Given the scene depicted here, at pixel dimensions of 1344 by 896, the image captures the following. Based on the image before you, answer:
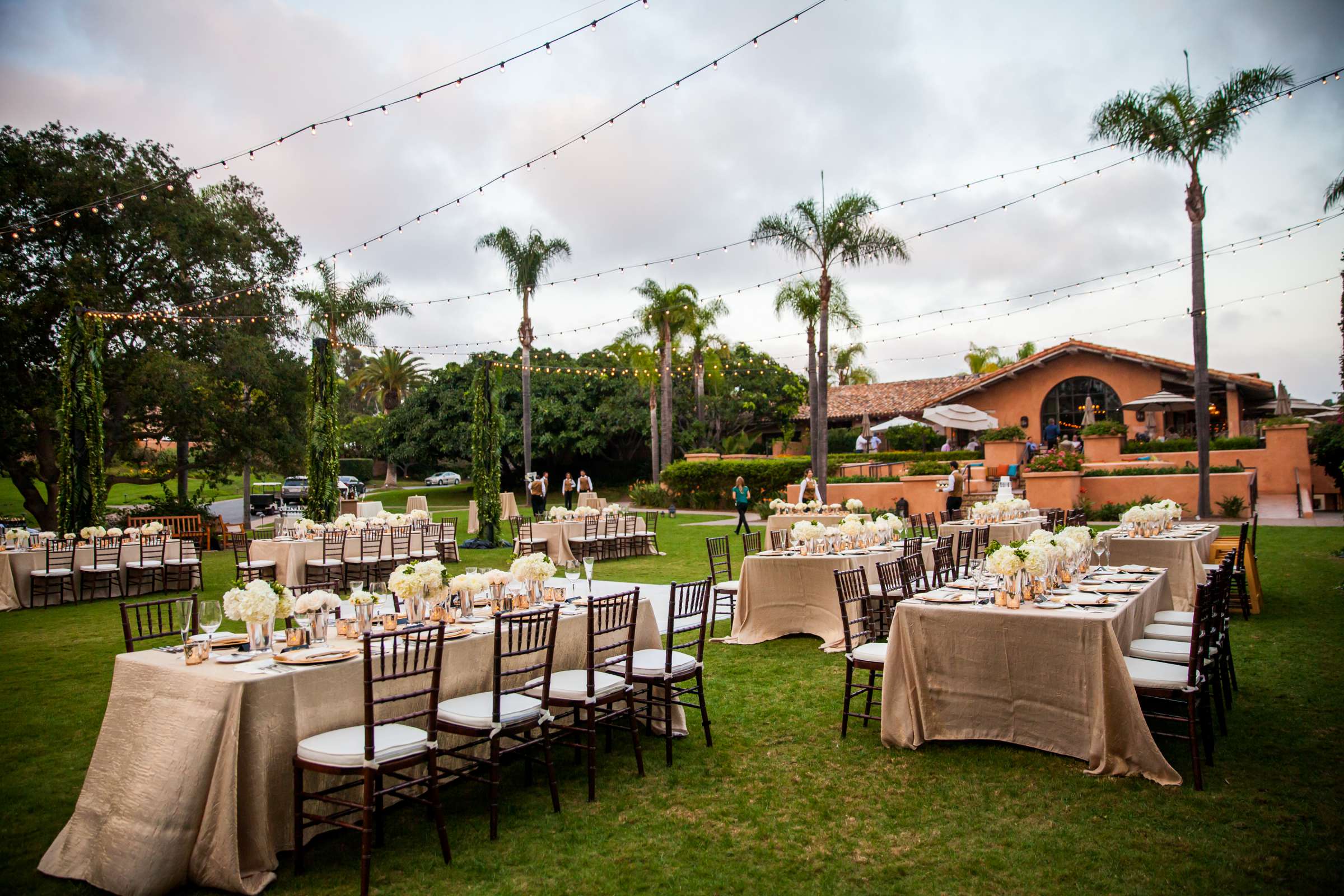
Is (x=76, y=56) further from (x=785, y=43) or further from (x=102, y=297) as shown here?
(x=102, y=297)

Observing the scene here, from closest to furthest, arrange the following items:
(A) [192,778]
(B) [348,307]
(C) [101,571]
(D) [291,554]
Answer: (A) [192,778] → (C) [101,571] → (D) [291,554] → (B) [348,307]

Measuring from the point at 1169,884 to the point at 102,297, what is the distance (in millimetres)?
24332

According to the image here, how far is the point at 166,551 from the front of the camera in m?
13.5

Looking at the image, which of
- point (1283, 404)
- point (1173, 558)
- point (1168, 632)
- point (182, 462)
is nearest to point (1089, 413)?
point (1283, 404)

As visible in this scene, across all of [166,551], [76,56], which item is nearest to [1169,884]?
[76,56]

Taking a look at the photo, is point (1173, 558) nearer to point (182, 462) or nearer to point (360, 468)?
point (182, 462)

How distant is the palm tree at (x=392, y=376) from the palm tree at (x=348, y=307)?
2288cm

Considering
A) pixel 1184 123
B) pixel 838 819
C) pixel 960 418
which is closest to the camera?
pixel 838 819

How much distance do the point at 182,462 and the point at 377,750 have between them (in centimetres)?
2291

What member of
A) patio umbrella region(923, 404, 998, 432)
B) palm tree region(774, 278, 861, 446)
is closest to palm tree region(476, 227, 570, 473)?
palm tree region(774, 278, 861, 446)

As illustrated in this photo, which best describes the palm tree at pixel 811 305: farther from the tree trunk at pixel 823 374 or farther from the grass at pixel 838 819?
the grass at pixel 838 819

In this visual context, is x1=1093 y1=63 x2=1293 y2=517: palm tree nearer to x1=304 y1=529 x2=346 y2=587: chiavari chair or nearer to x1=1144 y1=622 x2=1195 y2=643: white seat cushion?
x1=1144 y1=622 x2=1195 y2=643: white seat cushion

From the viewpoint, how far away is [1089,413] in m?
28.8

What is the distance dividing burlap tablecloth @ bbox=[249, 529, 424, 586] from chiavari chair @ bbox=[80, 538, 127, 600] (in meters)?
2.11
